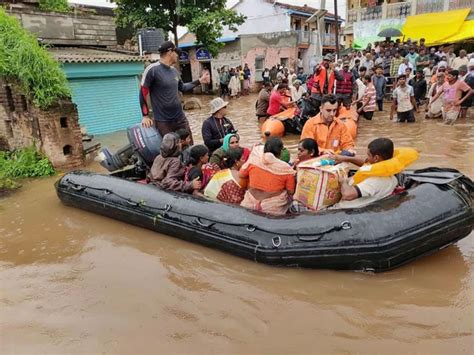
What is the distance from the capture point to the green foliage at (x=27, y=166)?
7.34 meters

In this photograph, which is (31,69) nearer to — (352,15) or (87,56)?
(87,56)

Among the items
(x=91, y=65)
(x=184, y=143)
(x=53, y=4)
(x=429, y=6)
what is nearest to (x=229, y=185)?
(x=184, y=143)

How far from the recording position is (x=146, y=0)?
17.7 m

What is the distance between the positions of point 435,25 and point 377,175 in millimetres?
17758

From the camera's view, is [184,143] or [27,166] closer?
[184,143]

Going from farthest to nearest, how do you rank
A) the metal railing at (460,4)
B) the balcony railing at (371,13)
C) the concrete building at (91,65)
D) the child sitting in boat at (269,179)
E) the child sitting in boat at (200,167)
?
the balcony railing at (371,13), the metal railing at (460,4), the concrete building at (91,65), the child sitting in boat at (200,167), the child sitting in boat at (269,179)

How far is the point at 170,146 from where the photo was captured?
477cm

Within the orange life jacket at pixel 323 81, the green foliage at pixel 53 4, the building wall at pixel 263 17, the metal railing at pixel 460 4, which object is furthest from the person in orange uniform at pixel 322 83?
the building wall at pixel 263 17

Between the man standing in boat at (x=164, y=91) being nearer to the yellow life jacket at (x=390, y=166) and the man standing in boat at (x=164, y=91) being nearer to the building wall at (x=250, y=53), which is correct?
the yellow life jacket at (x=390, y=166)

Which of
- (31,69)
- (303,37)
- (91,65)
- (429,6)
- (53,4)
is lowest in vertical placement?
(31,69)

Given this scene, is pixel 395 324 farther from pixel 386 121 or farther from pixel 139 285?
pixel 386 121

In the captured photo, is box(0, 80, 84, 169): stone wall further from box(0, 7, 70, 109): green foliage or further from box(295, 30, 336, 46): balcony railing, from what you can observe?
box(295, 30, 336, 46): balcony railing

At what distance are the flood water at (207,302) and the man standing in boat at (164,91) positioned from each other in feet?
5.34

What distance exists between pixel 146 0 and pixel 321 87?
11.6m
